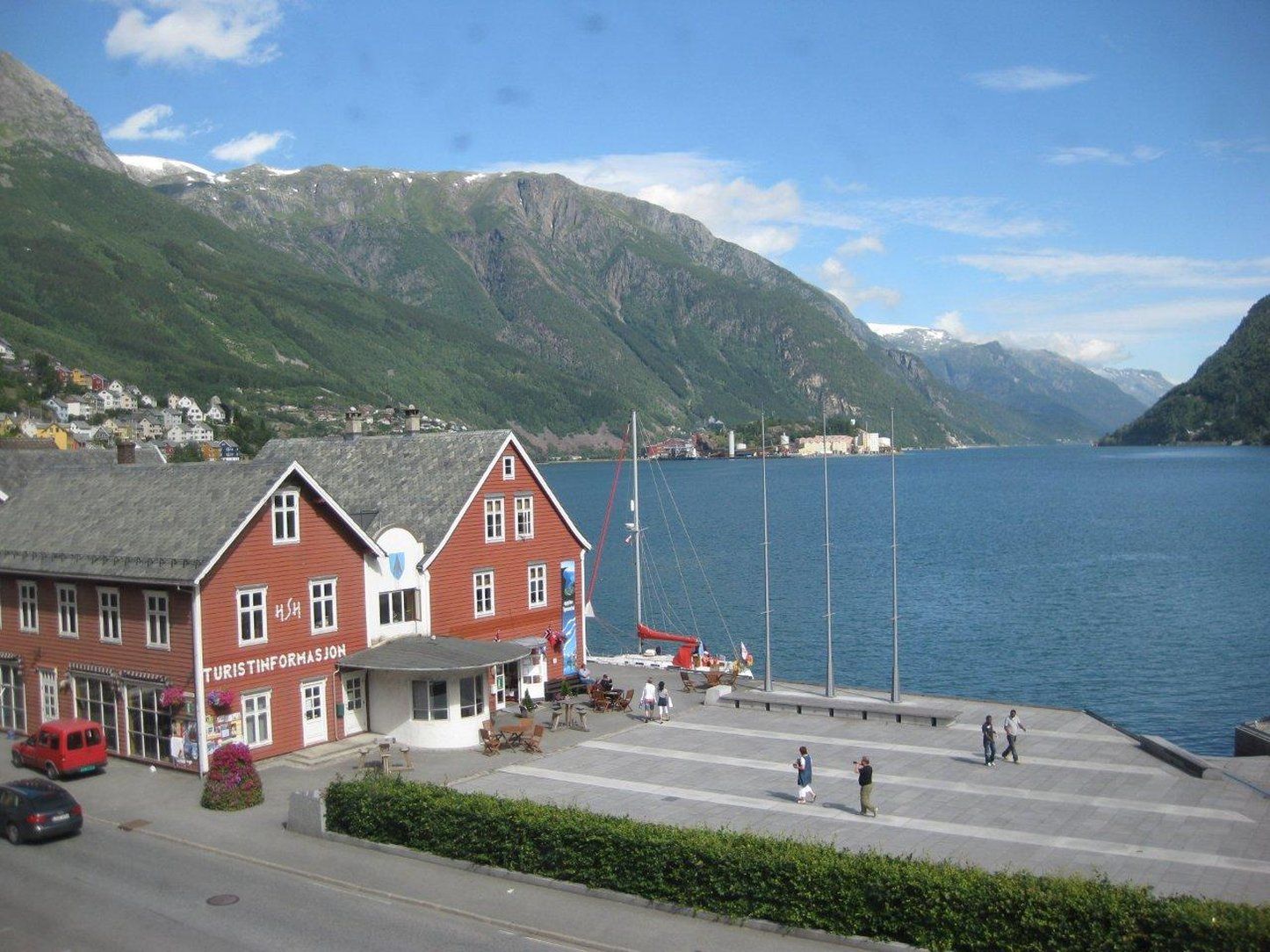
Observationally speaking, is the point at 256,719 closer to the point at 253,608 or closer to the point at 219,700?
the point at 219,700

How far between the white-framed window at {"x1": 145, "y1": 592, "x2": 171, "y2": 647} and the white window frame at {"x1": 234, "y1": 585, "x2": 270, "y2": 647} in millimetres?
1994

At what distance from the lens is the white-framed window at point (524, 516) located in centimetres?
4278

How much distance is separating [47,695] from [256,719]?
347 inches

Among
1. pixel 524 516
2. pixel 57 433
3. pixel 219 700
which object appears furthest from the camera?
pixel 57 433

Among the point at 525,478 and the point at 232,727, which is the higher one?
the point at 525,478

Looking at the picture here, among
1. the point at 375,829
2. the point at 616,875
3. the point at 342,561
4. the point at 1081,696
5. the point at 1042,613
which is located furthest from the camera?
the point at 1042,613

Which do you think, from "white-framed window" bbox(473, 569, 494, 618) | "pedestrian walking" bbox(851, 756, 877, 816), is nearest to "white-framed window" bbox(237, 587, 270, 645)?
"white-framed window" bbox(473, 569, 494, 618)

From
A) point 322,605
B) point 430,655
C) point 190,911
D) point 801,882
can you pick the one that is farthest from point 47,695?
point 801,882

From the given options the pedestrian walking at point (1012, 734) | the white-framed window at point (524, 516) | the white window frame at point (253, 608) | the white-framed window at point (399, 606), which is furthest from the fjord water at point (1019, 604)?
the white window frame at point (253, 608)

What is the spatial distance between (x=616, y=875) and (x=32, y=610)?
996 inches

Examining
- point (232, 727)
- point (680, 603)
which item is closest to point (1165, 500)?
point (680, 603)

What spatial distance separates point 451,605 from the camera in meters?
39.3

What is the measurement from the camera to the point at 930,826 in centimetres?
2584

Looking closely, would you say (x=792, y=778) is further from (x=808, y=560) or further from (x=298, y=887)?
(x=808, y=560)
